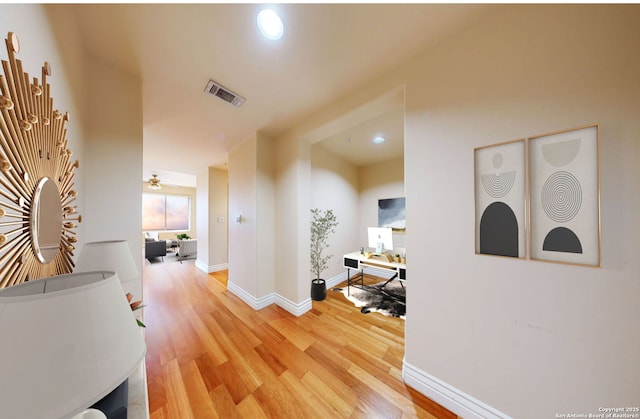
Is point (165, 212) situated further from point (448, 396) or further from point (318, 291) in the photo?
point (448, 396)

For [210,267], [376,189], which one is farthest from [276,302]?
[376,189]

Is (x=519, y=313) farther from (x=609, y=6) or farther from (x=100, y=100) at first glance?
(x=100, y=100)

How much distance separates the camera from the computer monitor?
3129 millimetres

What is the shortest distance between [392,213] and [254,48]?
11.2ft

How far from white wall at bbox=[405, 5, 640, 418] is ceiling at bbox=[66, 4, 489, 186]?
0.32m

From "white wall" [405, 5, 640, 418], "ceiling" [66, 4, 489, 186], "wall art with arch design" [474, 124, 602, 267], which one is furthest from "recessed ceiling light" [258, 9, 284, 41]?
"wall art with arch design" [474, 124, 602, 267]

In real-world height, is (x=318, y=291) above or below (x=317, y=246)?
below

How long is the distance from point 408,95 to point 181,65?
6.16 ft

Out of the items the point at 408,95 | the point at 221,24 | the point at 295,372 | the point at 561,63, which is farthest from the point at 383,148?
the point at 295,372

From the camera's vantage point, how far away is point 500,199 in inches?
49.2

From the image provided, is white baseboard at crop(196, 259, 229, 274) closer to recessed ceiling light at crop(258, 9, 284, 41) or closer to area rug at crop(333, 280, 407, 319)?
area rug at crop(333, 280, 407, 319)

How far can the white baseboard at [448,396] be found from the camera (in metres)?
1.28

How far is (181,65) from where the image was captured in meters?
1.64

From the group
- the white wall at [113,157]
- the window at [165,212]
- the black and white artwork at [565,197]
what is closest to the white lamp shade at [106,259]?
the white wall at [113,157]
